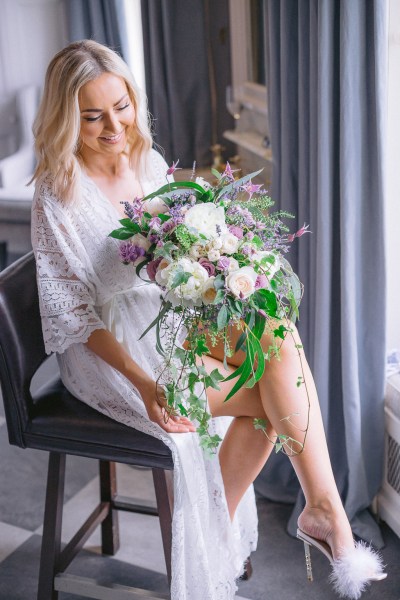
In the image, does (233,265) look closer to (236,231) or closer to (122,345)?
(236,231)

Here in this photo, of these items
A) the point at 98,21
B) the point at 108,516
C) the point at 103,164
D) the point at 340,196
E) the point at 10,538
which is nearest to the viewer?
the point at 103,164

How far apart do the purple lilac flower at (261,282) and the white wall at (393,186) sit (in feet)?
2.24

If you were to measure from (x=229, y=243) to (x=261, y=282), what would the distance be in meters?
0.11

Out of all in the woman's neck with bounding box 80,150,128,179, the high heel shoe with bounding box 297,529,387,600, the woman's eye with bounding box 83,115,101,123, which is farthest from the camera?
the woman's neck with bounding box 80,150,128,179

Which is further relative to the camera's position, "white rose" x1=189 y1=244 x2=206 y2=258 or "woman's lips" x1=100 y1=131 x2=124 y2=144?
"woman's lips" x1=100 y1=131 x2=124 y2=144

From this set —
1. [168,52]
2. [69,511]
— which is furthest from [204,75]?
[69,511]

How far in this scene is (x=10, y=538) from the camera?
2.61m

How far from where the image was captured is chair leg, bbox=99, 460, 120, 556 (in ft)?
8.14

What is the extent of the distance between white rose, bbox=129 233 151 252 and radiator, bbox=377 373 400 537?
1.01 m

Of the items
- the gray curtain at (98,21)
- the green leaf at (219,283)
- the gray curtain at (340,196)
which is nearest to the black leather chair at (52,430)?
the green leaf at (219,283)

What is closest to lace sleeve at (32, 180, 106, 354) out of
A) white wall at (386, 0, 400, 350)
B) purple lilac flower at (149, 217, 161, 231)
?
purple lilac flower at (149, 217, 161, 231)

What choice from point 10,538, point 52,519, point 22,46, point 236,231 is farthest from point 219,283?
point 22,46

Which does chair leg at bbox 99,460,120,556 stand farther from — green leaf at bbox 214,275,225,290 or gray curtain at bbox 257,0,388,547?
green leaf at bbox 214,275,225,290

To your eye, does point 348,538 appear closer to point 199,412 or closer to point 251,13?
point 199,412
